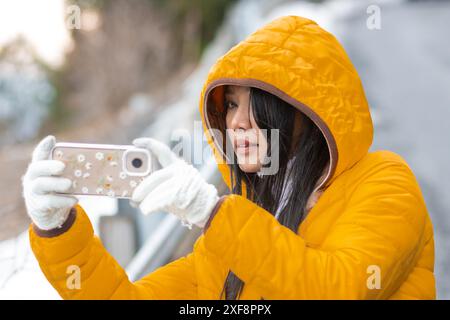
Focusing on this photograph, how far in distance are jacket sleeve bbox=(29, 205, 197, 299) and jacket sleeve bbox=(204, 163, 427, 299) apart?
41 cm

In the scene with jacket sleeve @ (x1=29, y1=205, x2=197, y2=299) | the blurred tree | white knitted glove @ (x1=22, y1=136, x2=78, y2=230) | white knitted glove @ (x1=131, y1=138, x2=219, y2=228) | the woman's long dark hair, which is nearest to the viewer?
white knitted glove @ (x1=131, y1=138, x2=219, y2=228)

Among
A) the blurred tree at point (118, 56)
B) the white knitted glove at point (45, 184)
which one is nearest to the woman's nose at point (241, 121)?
the white knitted glove at point (45, 184)

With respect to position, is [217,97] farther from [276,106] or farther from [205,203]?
[205,203]

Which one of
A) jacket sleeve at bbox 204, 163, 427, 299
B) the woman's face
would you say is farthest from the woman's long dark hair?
jacket sleeve at bbox 204, 163, 427, 299

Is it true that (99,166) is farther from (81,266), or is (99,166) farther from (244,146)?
(244,146)

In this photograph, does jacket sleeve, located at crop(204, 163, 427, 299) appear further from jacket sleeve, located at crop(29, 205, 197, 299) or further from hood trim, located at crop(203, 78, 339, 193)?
jacket sleeve, located at crop(29, 205, 197, 299)

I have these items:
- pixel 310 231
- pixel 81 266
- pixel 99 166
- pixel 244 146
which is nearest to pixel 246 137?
pixel 244 146

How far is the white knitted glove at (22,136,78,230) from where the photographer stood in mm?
1562

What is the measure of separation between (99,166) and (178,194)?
0.25 m

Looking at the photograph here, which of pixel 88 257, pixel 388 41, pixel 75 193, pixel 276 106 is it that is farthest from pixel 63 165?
pixel 388 41

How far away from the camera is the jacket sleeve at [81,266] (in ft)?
5.67

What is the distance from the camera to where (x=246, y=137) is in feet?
6.08

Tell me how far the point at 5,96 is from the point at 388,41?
24.2ft

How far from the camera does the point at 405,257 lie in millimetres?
1653
